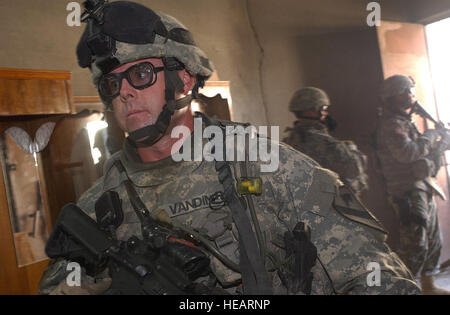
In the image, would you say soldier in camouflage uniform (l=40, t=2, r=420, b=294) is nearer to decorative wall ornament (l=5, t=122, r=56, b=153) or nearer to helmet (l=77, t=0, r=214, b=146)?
helmet (l=77, t=0, r=214, b=146)

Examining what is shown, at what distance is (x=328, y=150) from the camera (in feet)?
10.6

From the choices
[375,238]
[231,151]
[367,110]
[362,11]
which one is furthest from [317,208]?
[362,11]

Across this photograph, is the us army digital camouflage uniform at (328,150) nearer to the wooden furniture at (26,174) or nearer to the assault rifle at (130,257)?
the wooden furniture at (26,174)

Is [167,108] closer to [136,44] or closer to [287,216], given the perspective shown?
[136,44]

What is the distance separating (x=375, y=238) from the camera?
112 cm

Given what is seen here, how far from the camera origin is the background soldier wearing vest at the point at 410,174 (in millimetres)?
3686

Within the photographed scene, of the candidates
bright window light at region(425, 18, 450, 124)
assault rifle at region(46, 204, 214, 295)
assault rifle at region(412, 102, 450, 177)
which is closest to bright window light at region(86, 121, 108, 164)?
assault rifle at region(46, 204, 214, 295)

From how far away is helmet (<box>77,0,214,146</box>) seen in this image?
1293mm

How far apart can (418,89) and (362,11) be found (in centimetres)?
101

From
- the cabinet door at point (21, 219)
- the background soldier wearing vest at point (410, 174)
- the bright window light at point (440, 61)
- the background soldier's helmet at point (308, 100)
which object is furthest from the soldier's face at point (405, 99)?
the cabinet door at point (21, 219)

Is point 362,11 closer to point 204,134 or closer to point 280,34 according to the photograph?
point 280,34

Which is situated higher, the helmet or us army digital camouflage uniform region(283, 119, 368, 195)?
the helmet

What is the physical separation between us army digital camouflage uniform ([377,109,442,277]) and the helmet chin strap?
9.56ft

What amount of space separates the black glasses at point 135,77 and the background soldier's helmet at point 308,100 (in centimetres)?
232
